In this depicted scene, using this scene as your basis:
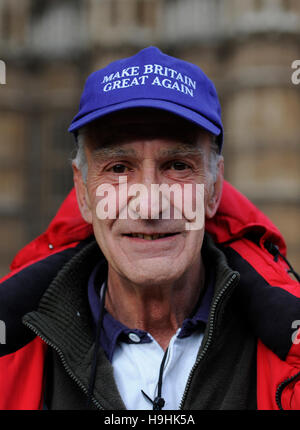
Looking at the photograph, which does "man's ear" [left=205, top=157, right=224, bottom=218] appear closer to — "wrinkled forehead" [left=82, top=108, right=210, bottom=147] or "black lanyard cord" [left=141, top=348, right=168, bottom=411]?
"wrinkled forehead" [left=82, top=108, right=210, bottom=147]

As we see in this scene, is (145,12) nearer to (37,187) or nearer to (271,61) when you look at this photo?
(271,61)

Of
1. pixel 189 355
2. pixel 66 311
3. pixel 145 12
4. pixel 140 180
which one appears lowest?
pixel 189 355

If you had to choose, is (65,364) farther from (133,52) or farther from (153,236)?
(133,52)

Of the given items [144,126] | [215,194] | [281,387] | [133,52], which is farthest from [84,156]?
[133,52]

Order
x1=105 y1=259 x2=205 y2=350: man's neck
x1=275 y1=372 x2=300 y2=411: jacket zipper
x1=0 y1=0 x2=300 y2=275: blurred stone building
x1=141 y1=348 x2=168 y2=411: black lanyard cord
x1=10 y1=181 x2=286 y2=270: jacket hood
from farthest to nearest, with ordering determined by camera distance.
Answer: x1=0 y1=0 x2=300 y2=275: blurred stone building, x1=10 y1=181 x2=286 y2=270: jacket hood, x1=105 y1=259 x2=205 y2=350: man's neck, x1=141 y1=348 x2=168 y2=411: black lanyard cord, x1=275 y1=372 x2=300 y2=411: jacket zipper

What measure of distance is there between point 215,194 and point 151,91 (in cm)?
39

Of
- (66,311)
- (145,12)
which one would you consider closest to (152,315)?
(66,311)

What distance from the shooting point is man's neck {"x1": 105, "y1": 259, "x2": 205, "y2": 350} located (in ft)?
4.88

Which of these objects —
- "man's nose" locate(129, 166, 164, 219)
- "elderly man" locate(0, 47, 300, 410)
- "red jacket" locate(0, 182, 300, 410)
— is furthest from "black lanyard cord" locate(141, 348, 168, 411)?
"man's nose" locate(129, 166, 164, 219)

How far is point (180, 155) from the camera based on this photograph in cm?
141

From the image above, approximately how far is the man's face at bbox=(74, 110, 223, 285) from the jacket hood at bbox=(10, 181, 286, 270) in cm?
25

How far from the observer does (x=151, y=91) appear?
1369 millimetres

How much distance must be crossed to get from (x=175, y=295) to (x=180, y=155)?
38 cm
